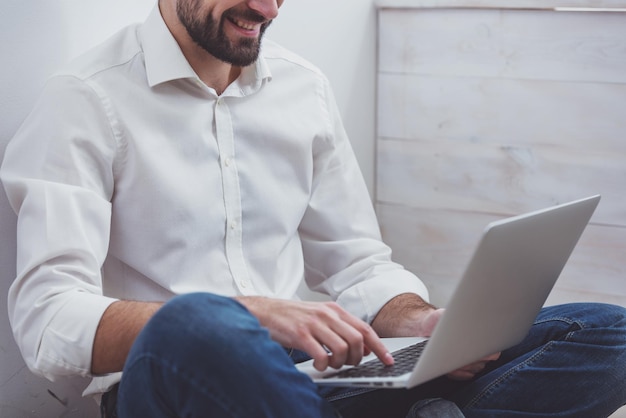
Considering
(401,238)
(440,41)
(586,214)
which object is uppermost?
(440,41)

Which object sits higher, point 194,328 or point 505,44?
point 505,44

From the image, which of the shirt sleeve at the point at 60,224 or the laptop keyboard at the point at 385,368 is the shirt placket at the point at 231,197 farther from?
the laptop keyboard at the point at 385,368

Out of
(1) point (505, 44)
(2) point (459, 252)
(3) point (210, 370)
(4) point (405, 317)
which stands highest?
(1) point (505, 44)

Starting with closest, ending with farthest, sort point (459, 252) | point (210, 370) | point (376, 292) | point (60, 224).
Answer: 1. point (210, 370)
2. point (60, 224)
3. point (376, 292)
4. point (459, 252)

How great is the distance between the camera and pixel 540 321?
1416 millimetres

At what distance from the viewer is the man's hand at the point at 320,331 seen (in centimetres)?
109

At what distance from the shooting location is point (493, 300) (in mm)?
1124

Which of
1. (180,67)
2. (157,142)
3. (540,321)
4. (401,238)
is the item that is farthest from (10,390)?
(401,238)

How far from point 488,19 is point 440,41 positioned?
0.13 metres

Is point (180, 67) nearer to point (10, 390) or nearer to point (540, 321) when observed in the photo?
point (10, 390)

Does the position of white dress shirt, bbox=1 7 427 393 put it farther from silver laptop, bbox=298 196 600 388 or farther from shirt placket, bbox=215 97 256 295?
silver laptop, bbox=298 196 600 388

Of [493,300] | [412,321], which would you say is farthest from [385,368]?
[412,321]

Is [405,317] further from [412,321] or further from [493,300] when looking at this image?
[493,300]

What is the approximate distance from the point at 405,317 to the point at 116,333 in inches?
17.7
